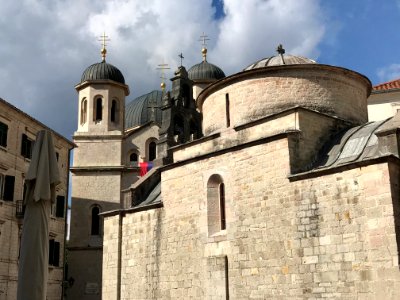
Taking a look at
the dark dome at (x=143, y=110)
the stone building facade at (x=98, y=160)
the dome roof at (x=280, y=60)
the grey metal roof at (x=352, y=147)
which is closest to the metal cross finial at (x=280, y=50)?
the dome roof at (x=280, y=60)

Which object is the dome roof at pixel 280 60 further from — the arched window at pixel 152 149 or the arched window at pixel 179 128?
the arched window at pixel 152 149

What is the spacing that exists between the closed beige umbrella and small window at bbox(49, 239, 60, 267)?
1605 centimetres

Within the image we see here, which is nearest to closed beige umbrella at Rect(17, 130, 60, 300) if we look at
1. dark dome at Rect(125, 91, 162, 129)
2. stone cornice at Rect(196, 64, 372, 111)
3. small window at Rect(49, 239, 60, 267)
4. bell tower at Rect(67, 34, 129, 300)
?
stone cornice at Rect(196, 64, 372, 111)

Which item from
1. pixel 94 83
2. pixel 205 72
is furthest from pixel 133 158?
pixel 205 72

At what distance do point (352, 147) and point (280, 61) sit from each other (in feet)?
14.0

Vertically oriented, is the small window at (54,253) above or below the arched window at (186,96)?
below

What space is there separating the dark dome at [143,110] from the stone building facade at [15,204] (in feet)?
31.6

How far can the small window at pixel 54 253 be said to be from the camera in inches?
959

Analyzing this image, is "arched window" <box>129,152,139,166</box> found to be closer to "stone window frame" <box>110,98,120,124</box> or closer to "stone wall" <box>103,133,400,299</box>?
"stone window frame" <box>110,98,120,124</box>

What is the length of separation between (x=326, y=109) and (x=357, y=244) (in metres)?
5.14

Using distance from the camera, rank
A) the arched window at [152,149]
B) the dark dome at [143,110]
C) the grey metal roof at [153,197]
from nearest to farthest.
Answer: the grey metal roof at [153,197], the arched window at [152,149], the dark dome at [143,110]

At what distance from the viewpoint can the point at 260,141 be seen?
13.9 meters

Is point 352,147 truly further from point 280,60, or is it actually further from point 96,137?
point 96,137

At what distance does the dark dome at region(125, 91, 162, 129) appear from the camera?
34.4 metres
